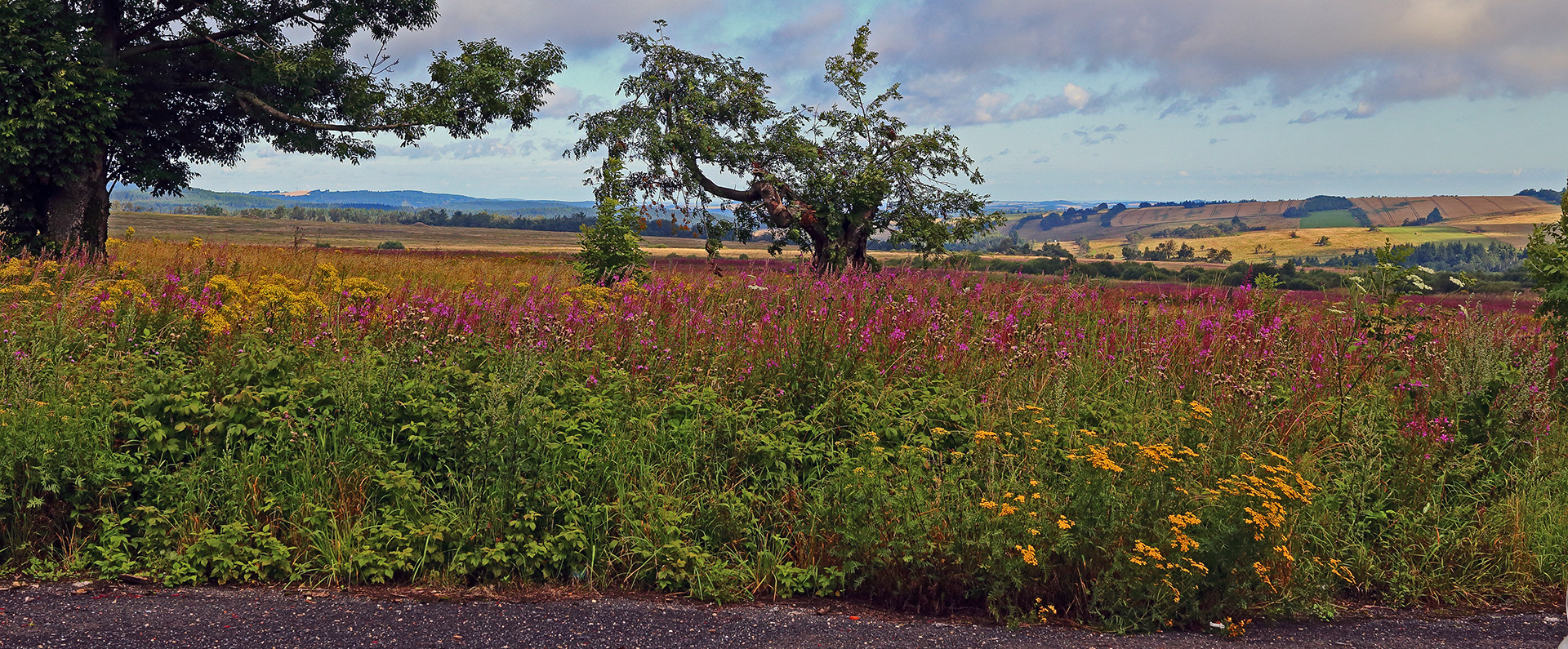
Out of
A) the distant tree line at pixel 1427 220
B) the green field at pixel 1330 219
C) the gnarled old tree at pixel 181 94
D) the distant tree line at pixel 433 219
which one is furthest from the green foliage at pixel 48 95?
the green field at pixel 1330 219

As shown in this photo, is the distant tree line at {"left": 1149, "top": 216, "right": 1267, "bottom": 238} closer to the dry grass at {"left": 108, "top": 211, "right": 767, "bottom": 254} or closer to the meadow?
the dry grass at {"left": 108, "top": 211, "right": 767, "bottom": 254}

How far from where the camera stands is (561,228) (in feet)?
506

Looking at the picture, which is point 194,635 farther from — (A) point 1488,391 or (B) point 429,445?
(A) point 1488,391

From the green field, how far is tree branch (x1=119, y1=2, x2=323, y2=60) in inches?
7151

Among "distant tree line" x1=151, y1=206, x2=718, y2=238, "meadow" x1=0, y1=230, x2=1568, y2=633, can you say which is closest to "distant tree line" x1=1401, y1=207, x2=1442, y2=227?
"distant tree line" x1=151, y1=206, x2=718, y2=238

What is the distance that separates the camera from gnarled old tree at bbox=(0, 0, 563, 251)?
14.4 metres

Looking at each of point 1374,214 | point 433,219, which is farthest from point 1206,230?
point 433,219

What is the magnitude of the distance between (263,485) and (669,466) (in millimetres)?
2371

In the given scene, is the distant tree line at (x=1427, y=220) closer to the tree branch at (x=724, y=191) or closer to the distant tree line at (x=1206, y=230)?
the distant tree line at (x=1206, y=230)

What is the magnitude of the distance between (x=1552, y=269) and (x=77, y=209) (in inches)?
840

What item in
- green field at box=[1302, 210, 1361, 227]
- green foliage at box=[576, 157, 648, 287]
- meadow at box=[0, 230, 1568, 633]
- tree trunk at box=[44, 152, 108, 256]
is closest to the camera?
meadow at box=[0, 230, 1568, 633]

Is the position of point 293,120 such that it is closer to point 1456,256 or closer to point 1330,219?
point 1456,256

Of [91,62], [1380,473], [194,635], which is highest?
[91,62]

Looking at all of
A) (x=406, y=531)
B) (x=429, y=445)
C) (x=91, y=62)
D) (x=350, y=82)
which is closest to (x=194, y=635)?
(x=406, y=531)
